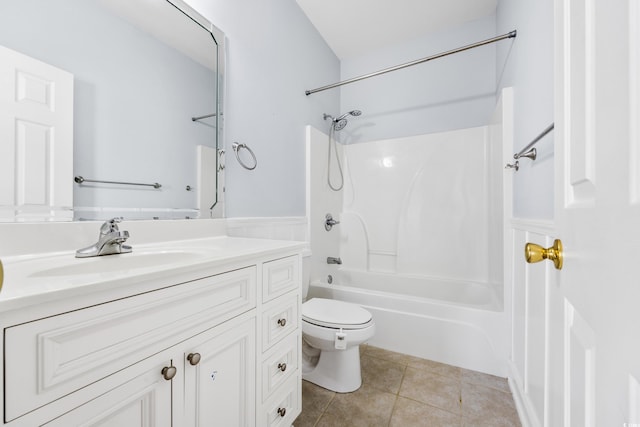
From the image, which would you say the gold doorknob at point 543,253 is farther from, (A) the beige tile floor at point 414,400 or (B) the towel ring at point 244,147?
(B) the towel ring at point 244,147

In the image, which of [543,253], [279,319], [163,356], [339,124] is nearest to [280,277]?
[279,319]

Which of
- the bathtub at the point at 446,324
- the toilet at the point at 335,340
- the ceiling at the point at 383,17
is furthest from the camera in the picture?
the ceiling at the point at 383,17

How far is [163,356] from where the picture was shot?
1.98 feet

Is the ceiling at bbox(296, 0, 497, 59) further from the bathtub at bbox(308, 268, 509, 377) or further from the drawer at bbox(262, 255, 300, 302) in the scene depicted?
the bathtub at bbox(308, 268, 509, 377)

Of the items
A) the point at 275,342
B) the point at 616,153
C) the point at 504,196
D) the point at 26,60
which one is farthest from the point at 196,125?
the point at 504,196

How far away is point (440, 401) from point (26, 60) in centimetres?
215

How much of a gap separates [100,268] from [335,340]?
104 centimetres

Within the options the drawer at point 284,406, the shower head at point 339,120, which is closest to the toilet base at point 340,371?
the drawer at point 284,406

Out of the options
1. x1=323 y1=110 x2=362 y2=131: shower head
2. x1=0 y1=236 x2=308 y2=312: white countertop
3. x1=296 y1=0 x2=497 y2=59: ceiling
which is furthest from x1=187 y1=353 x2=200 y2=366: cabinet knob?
x1=296 y1=0 x2=497 y2=59: ceiling

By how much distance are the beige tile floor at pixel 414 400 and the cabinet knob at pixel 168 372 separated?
0.88 meters

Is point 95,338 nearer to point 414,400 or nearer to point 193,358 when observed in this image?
point 193,358

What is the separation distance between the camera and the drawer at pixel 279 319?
925 millimetres

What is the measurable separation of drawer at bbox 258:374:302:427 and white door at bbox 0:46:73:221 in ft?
3.14

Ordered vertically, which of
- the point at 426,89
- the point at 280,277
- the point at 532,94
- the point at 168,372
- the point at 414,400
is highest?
the point at 426,89
